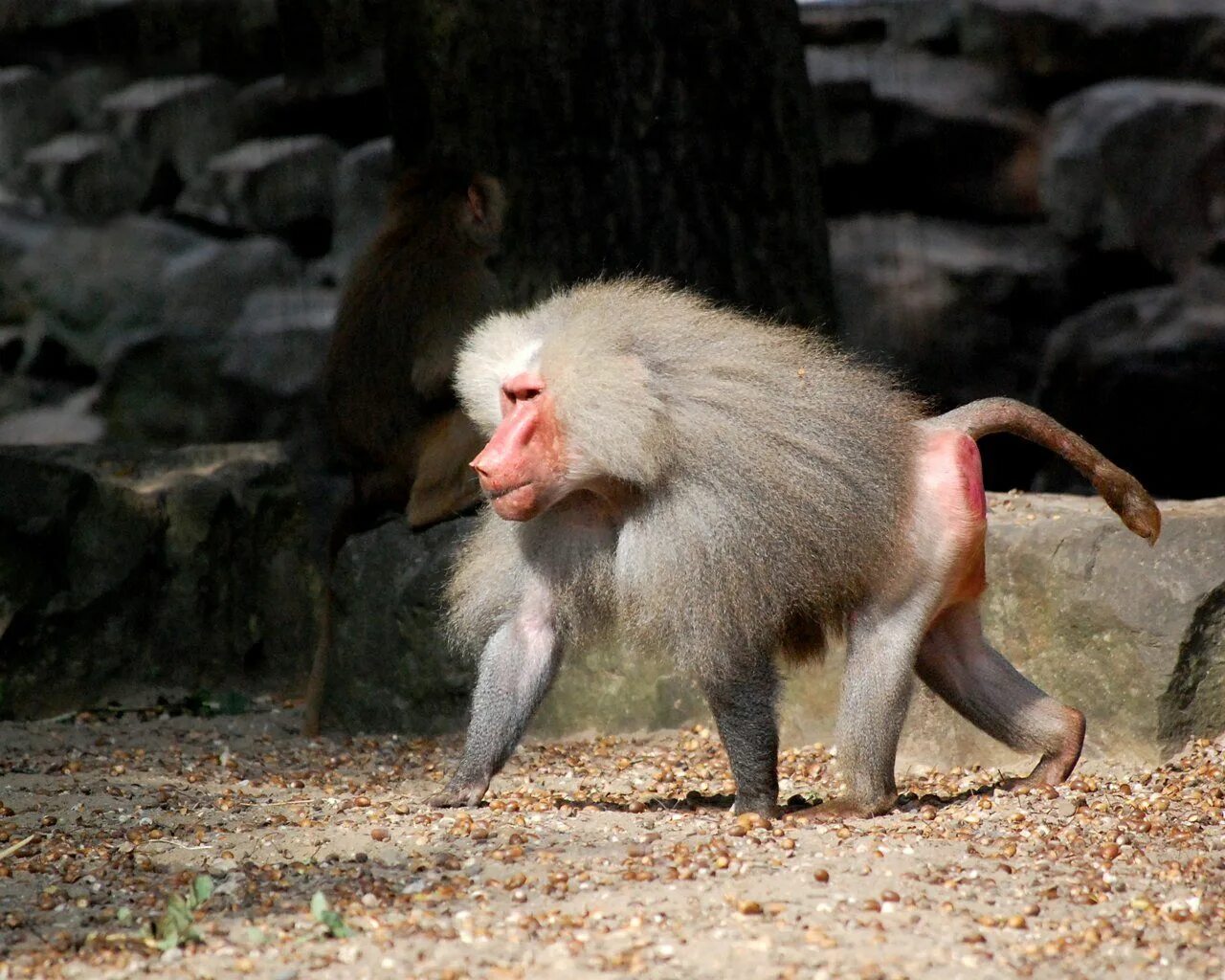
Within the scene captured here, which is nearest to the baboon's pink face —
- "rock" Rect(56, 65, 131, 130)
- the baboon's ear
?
the baboon's ear

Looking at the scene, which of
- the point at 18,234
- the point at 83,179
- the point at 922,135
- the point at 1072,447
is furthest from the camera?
the point at 83,179

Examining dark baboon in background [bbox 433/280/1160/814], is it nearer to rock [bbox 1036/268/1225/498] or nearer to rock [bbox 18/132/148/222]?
rock [bbox 1036/268/1225/498]

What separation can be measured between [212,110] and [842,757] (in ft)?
23.7

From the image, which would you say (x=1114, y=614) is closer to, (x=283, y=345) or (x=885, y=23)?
(x=885, y=23)

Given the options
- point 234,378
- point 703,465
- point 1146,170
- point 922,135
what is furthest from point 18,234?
point 703,465

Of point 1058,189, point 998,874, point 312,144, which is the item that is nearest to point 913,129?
point 1058,189

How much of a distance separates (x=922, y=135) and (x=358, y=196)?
316 cm

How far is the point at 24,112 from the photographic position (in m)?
10.1

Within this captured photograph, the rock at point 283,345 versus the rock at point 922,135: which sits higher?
the rock at point 922,135

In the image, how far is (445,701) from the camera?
5480 millimetres

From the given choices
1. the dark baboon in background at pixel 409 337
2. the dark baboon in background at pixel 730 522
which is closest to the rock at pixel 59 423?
the dark baboon in background at pixel 409 337

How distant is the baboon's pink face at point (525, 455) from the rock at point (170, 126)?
21.9 feet

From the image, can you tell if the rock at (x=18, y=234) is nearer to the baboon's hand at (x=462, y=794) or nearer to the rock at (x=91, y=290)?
the rock at (x=91, y=290)

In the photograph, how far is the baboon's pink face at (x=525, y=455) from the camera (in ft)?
12.4
